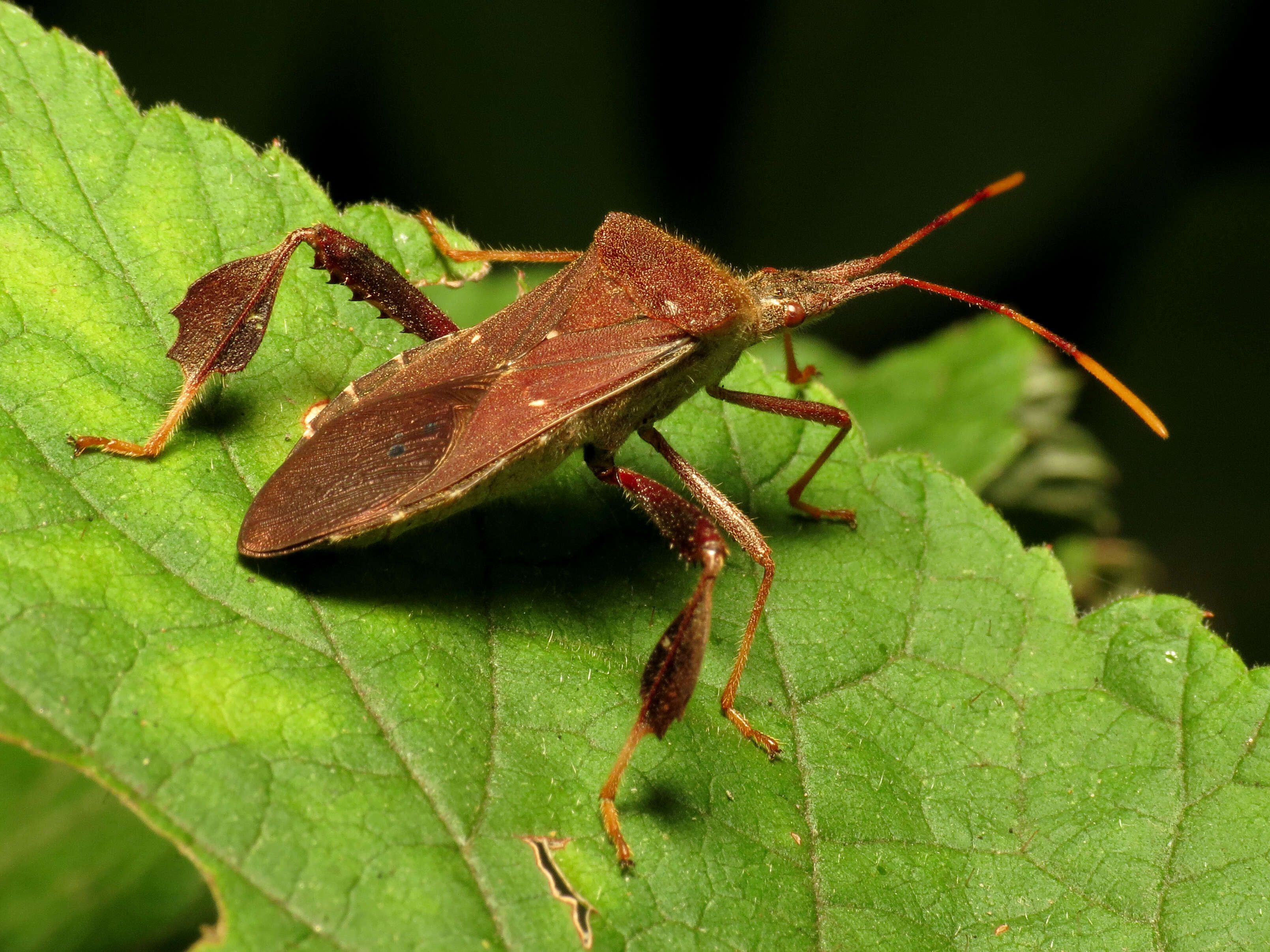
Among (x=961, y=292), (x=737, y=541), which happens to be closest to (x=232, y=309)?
(x=737, y=541)

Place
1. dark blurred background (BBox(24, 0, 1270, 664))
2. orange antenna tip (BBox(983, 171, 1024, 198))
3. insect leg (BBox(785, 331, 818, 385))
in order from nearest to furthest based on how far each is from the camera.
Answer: orange antenna tip (BBox(983, 171, 1024, 198))
insect leg (BBox(785, 331, 818, 385))
dark blurred background (BBox(24, 0, 1270, 664))

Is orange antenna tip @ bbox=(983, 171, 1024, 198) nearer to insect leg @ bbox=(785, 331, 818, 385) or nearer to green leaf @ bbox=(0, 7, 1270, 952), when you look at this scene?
insect leg @ bbox=(785, 331, 818, 385)

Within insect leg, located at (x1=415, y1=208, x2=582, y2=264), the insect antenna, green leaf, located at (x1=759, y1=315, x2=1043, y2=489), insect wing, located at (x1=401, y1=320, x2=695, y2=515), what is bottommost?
green leaf, located at (x1=759, y1=315, x2=1043, y2=489)

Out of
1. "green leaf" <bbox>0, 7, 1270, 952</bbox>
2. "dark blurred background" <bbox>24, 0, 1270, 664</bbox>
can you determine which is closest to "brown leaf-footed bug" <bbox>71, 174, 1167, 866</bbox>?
"green leaf" <bbox>0, 7, 1270, 952</bbox>

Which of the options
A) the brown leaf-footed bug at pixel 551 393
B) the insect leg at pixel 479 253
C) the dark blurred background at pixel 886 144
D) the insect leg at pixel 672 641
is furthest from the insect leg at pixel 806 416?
the dark blurred background at pixel 886 144

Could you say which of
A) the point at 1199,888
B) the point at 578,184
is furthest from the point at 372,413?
the point at 578,184

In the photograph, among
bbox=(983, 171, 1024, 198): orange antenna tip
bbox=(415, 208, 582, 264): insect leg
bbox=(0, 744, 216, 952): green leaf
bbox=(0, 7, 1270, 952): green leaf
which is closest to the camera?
bbox=(0, 7, 1270, 952): green leaf

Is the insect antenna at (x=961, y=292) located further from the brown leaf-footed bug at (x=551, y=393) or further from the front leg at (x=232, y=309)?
the front leg at (x=232, y=309)

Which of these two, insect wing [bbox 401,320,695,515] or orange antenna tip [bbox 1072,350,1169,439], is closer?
insect wing [bbox 401,320,695,515]
